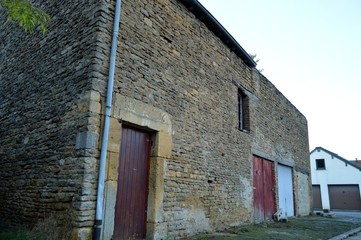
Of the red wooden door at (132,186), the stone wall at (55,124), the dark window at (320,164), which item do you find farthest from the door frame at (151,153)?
the dark window at (320,164)

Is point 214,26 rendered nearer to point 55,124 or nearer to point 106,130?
point 106,130

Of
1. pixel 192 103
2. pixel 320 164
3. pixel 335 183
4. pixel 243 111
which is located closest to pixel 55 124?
pixel 192 103

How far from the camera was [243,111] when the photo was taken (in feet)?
30.9

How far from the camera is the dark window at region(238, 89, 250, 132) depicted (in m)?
9.20

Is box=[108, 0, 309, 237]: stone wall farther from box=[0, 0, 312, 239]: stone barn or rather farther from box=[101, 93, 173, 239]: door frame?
box=[101, 93, 173, 239]: door frame

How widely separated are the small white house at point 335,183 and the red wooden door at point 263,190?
16767mm

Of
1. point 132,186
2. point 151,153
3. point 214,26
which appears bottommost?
point 132,186

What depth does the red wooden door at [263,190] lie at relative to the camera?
356 inches

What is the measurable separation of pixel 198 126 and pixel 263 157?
4.05 meters

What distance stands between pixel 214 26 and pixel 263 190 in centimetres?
544

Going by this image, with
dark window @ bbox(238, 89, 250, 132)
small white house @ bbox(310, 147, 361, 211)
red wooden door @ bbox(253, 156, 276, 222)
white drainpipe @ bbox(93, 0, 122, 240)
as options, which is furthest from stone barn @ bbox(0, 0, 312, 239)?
small white house @ bbox(310, 147, 361, 211)

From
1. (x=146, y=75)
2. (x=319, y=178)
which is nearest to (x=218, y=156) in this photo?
(x=146, y=75)

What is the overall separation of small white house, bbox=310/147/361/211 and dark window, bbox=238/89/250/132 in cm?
1880

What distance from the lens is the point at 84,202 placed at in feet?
13.4
